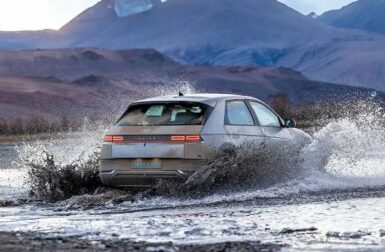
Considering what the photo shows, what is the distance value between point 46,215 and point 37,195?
2.56 meters

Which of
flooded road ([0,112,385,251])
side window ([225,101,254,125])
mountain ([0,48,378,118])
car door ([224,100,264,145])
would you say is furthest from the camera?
mountain ([0,48,378,118])

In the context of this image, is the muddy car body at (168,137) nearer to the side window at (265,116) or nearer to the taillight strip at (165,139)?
the taillight strip at (165,139)

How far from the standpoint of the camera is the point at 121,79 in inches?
5896

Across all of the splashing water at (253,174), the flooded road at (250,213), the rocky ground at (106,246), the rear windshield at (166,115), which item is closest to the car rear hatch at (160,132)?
the rear windshield at (166,115)

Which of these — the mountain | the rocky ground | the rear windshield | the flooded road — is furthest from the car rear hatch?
the mountain

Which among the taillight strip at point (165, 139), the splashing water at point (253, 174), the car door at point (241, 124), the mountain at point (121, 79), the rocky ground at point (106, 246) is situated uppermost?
the mountain at point (121, 79)

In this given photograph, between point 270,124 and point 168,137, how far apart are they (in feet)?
8.40

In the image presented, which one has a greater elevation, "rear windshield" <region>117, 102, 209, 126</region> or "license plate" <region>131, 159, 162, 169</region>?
"rear windshield" <region>117, 102, 209, 126</region>

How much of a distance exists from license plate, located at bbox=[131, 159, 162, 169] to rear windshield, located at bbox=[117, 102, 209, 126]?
58 centimetres

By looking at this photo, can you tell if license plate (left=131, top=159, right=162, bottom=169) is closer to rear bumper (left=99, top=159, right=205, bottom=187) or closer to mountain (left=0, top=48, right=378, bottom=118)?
rear bumper (left=99, top=159, right=205, bottom=187)

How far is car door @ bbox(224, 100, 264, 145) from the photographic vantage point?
1173cm

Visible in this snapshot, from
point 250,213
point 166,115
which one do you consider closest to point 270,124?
point 166,115

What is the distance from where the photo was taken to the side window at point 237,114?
39.0ft

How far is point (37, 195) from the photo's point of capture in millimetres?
12258
